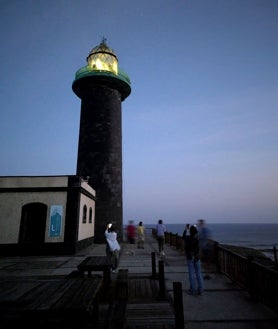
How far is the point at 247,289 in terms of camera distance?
596cm

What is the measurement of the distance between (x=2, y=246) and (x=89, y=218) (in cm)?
574

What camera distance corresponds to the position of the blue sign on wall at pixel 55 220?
522 inches

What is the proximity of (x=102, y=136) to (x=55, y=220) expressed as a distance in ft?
27.2

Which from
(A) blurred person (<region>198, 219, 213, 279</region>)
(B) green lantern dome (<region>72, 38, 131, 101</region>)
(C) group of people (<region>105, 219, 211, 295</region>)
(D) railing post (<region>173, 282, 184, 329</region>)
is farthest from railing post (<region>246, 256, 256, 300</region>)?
(B) green lantern dome (<region>72, 38, 131, 101</region>)

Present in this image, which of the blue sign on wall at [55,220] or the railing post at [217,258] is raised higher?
the blue sign on wall at [55,220]

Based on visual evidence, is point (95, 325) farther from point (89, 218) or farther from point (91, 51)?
point (91, 51)

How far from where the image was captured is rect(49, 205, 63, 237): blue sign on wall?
13.3 metres

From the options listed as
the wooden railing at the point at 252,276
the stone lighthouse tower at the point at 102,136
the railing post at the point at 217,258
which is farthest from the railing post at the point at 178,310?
the stone lighthouse tower at the point at 102,136

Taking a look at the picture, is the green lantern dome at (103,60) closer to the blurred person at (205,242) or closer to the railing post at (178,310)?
the blurred person at (205,242)

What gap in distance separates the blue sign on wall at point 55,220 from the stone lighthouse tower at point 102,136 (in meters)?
5.03

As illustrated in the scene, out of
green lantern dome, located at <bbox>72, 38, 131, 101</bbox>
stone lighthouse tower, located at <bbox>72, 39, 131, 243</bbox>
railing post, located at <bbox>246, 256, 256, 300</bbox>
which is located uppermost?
→ green lantern dome, located at <bbox>72, 38, 131, 101</bbox>

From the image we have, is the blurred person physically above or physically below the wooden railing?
above

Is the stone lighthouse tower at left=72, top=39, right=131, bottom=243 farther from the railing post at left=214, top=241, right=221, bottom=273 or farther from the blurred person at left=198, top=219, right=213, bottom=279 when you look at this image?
the railing post at left=214, top=241, right=221, bottom=273

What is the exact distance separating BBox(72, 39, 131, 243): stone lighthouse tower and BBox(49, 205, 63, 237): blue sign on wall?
503cm
